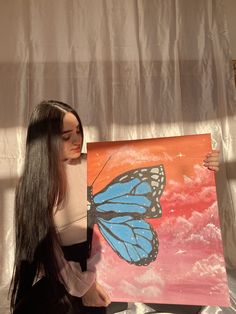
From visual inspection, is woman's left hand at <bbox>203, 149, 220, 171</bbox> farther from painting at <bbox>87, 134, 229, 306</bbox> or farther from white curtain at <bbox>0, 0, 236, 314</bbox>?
white curtain at <bbox>0, 0, 236, 314</bbox>

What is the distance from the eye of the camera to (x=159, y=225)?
69 cm

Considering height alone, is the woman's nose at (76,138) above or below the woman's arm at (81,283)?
above

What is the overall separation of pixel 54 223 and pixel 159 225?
236 mm

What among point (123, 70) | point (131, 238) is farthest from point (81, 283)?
point (123, 70)

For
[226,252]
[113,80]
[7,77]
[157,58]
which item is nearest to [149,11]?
[157,58]

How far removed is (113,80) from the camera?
1041mm

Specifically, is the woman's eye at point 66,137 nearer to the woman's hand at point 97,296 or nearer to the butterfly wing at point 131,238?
the butterfly wing at point 131,238

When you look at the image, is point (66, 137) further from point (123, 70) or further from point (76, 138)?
point (123, 70)

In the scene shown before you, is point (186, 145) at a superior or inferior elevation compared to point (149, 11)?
inferior

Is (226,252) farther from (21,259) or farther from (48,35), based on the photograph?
(48,35)

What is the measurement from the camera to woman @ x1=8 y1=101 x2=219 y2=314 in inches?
27.2

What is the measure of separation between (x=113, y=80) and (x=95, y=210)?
1.65ft

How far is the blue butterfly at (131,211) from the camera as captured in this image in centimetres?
68

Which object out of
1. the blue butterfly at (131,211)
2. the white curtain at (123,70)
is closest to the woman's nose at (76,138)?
the blue butterfly at (131,211)
